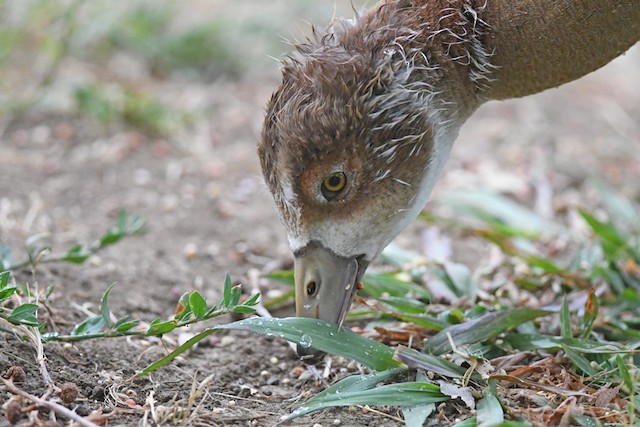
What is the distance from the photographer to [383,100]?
9.92 feet

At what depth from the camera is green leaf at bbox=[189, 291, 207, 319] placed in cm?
266

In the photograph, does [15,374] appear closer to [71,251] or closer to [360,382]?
[71,251]

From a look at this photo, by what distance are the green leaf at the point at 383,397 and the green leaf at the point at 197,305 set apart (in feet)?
1.39

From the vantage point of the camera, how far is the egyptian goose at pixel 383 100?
3.00 m

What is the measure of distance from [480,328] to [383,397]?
25.9 inches

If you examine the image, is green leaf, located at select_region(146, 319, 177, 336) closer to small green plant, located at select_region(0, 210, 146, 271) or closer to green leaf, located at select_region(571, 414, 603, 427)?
small green plant, located at select_region(0, 210, 146, 271)

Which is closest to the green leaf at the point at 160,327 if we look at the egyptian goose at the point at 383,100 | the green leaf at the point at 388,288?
the egyptian goose at the point at 383,100

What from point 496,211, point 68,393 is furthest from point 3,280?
point 496,211

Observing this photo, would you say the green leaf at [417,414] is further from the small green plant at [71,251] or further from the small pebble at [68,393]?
the small green plant at [71,251]

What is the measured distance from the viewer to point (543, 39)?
320 centimetres

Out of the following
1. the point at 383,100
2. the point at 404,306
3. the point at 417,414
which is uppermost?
the point at 383,100

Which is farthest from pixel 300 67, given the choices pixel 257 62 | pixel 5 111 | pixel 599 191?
pixel 257 62

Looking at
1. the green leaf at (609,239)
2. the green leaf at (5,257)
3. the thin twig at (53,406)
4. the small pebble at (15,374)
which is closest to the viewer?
the thin twig at (53,406)

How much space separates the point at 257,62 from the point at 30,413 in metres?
5.16
